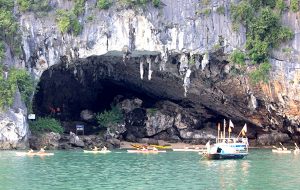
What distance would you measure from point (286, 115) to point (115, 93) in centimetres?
1320

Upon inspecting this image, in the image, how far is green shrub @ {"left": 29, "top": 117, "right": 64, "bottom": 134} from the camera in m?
43.3

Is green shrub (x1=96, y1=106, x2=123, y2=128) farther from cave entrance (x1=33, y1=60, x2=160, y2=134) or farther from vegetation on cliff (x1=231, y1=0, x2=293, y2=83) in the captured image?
vegetation on cliff (x1=231, y1=0, x2=293, y2=83)

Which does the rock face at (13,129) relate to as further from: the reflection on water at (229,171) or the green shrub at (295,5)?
the green shrub at (295,5)

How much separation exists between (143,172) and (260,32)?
16.1 meters

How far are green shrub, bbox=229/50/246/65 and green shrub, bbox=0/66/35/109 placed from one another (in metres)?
11.8

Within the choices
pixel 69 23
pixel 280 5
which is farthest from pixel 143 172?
pixel 280 5

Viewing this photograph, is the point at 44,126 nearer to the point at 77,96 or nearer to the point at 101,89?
the point at 77,96

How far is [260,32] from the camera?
4294 centimetres

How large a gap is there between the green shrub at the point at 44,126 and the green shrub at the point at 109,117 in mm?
4704

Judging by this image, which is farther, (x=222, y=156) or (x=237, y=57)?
(x=237, y=57)

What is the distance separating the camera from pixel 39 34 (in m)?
43.2

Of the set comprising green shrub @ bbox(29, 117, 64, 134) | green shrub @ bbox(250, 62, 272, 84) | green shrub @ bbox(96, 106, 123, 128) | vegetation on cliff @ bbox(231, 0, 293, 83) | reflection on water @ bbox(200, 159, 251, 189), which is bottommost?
reflection on water @ bbox(200, 159, 251, 189)

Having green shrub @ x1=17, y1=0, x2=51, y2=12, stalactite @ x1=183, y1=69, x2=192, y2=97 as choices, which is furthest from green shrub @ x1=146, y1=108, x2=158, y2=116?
green shrub @ x1=17, y1=0, x2=51, y2=12

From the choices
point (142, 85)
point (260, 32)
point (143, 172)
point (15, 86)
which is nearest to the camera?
point (143, 172)
